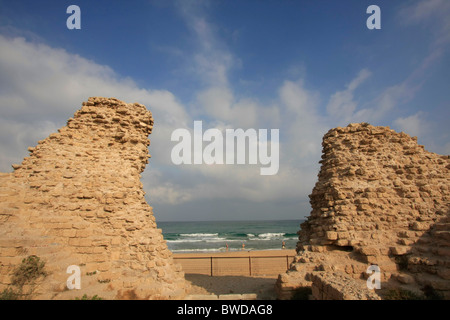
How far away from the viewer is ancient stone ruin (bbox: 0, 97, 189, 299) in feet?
21.2

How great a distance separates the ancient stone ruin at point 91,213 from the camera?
6.46 metres

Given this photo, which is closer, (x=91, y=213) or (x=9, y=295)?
(x=9, y=295)

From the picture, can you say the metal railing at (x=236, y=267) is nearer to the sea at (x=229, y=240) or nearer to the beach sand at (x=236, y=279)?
the beach sand at (x=236, y=279)

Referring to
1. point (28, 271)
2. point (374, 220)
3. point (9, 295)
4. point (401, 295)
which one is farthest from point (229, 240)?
point (9, 295)


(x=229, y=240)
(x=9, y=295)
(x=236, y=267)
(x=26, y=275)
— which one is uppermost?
(x=26, y=275)

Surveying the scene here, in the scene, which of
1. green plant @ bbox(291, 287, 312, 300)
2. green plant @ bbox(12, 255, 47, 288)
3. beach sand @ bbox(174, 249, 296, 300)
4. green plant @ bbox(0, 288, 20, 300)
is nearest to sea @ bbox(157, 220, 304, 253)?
beach sand @ bbox(174, 249, 296, 300)

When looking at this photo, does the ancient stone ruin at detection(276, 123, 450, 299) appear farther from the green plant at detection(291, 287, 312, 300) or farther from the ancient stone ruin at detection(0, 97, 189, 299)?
the ancient stone ruin at detection(0, 97, 189, 299)

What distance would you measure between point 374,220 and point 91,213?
9.72m

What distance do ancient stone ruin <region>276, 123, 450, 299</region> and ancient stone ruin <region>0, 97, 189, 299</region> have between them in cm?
454

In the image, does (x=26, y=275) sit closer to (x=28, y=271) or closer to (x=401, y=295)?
(x=28, y=271)

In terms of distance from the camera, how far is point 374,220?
8133mm

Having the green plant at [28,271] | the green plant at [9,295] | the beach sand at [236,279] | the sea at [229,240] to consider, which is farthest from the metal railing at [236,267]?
the sea at [229,240]
